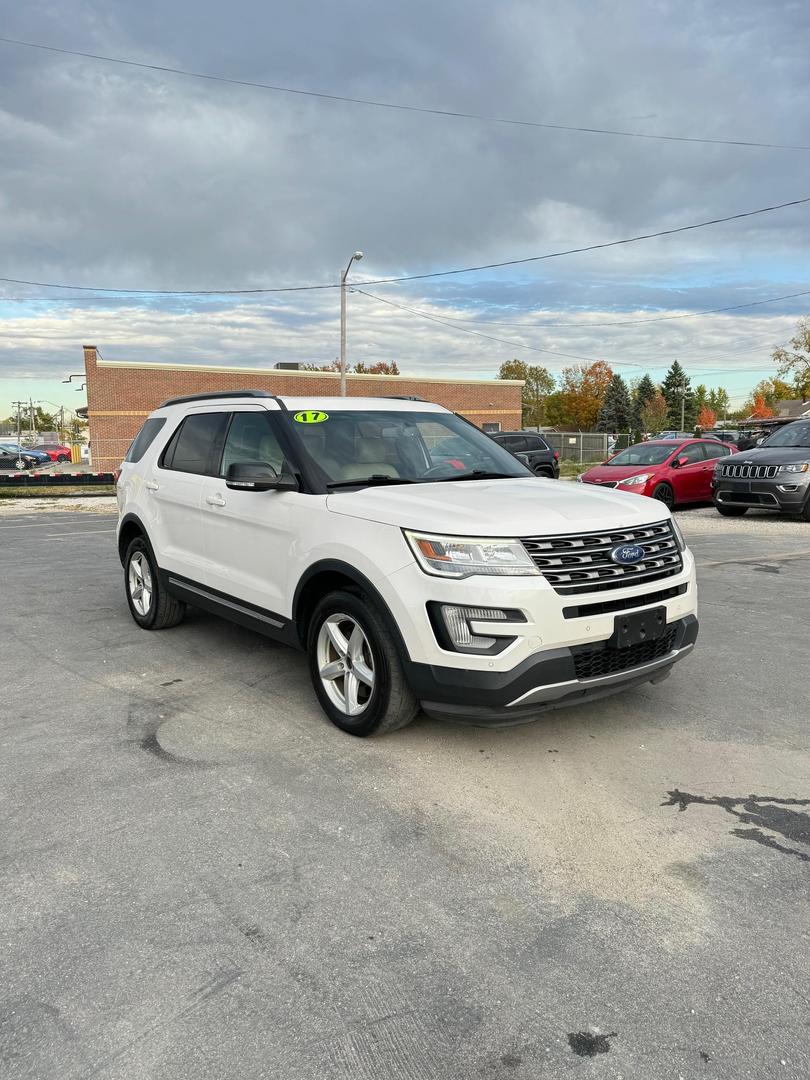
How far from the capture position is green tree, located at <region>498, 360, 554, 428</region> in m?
102

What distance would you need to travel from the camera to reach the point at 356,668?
13.7 feet

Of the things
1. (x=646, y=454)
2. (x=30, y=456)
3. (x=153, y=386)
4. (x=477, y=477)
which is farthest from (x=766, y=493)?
(x=30, y=456)

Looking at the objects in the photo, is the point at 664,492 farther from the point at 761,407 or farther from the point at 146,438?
the point at 761,407

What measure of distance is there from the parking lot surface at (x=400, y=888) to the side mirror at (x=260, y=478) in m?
1.30

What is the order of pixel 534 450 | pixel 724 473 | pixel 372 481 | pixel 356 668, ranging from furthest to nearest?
pixel 534 450 → pixel 724 473 → pixel 372 481 → pixel 356 668

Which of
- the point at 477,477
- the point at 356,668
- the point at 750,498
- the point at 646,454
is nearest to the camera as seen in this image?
the point at 356,668

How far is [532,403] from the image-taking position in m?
101

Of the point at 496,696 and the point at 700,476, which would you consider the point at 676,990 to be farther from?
the point at 700,476

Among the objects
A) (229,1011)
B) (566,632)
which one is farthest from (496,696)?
(229,1011)

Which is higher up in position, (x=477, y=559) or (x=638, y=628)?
(x=477, y=559)

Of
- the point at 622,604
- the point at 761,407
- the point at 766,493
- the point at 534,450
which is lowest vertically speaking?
the point at 766,493

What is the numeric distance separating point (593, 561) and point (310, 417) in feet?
6.88

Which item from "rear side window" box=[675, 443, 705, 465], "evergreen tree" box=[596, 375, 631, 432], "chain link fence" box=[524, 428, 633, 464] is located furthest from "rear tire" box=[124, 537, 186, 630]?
"evergreen tree" box=[596, 375, 631, 432]

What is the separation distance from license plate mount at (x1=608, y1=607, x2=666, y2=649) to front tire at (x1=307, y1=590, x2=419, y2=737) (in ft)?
3.39
